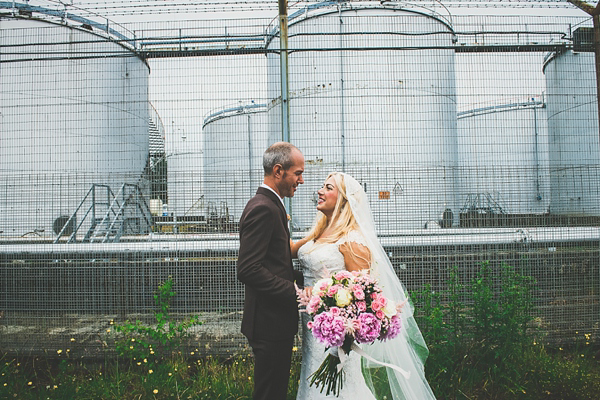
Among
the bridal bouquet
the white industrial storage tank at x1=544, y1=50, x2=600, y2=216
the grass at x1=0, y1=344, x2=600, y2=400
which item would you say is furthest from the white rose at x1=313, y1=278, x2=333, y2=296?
the white industrial storage tank at x1=544, y1=50, x2=600, y2=216

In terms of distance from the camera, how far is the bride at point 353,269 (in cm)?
269

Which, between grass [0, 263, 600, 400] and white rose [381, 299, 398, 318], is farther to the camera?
grass [0, 263, 600, 400]

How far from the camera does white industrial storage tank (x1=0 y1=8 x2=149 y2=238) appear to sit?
5348 millimetres

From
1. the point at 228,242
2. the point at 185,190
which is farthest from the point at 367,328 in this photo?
the point at 185,190

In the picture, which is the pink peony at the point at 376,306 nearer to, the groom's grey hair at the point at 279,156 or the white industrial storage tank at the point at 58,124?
the groom's grey hair at the point at 279,156

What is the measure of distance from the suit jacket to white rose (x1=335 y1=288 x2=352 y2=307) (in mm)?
Answer: 327

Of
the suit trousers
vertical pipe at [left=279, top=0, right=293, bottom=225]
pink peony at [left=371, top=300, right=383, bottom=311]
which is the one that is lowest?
the suit trousers

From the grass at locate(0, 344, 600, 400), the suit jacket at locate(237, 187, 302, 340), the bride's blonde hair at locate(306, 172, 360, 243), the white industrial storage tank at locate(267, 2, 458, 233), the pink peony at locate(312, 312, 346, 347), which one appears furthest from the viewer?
the white industrial storage tank at locate(267, 2, 458, 233)

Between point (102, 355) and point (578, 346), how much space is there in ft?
17.4

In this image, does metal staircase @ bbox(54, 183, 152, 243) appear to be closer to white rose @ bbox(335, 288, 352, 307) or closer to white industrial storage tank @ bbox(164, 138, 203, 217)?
white industrial storage tank @ bbox(164, 138, 203, 217)

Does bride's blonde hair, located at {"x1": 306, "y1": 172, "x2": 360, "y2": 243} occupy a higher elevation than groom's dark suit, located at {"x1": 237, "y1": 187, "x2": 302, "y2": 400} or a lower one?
higher

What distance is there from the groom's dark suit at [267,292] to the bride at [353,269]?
29cm

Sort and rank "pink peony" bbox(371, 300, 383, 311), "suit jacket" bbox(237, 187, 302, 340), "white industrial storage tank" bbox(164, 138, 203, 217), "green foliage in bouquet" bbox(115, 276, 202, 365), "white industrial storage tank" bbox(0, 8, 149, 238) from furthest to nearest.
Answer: "white industrial storage tank" bbox(0, 8, 149, 238) → "white industrial storage tank" bbox(164, 138, 203, 217) → "green foliage in bouquet" bbox(115, 276, 202, 365) → "suit jacket" bbox(237, 187, 302, 340) → "pink peony" bbox(371, 300, 383, 311)

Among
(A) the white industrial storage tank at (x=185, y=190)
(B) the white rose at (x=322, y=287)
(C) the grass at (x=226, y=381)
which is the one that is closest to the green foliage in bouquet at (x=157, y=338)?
(C) the grass at (x=226, y=381)
